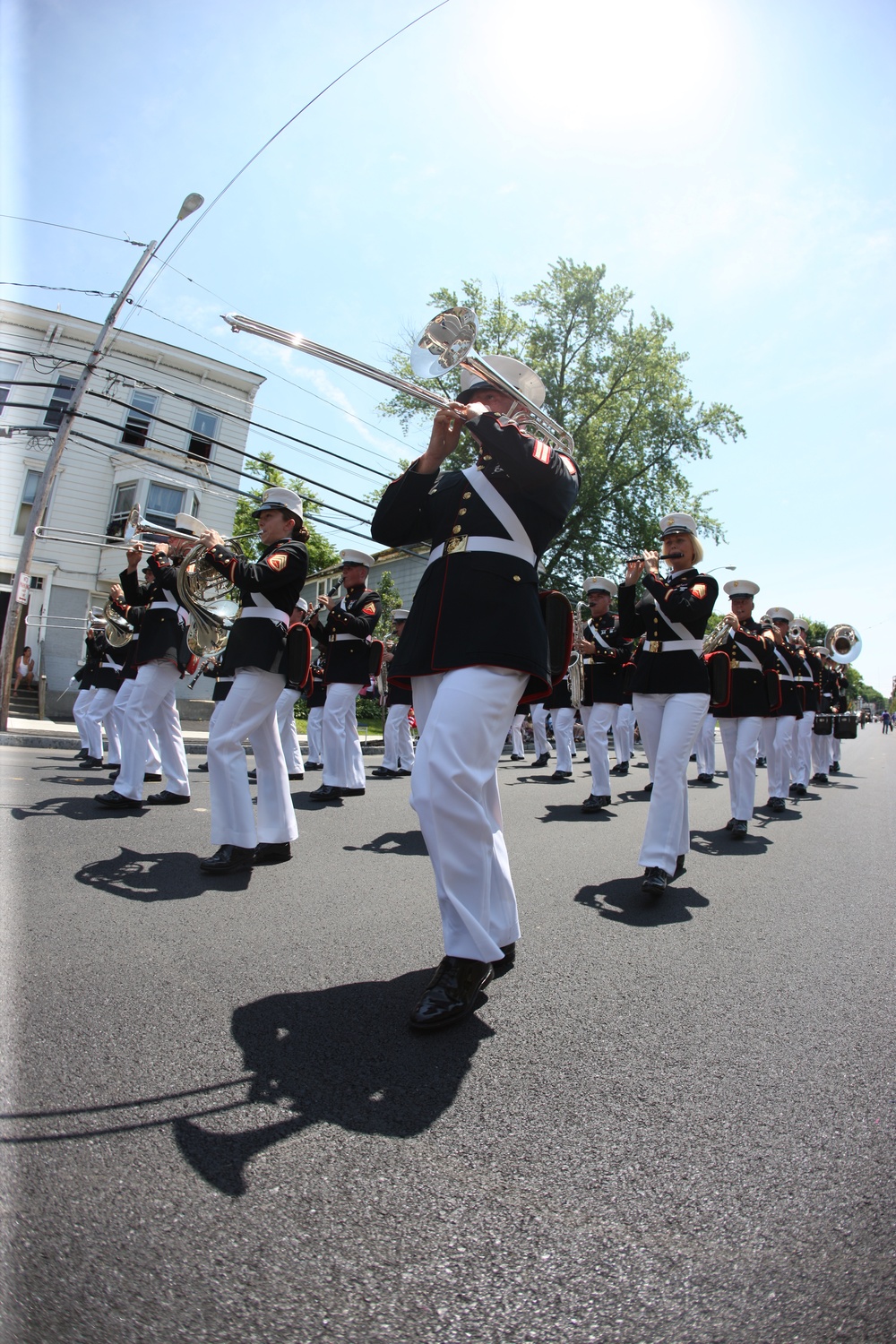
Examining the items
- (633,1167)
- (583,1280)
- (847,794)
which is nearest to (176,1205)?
(583,1280)

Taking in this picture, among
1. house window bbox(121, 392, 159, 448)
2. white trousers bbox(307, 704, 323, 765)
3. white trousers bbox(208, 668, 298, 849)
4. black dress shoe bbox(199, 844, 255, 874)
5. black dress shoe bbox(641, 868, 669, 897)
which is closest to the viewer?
black dress shoe bbox(641, 868, 669, 897)

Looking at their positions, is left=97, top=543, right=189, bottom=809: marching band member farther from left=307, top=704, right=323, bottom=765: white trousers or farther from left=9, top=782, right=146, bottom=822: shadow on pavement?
left=307, top=704, right=323, bottom=765: white trousers

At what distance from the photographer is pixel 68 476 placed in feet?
81.5

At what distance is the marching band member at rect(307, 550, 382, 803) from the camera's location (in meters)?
7.83

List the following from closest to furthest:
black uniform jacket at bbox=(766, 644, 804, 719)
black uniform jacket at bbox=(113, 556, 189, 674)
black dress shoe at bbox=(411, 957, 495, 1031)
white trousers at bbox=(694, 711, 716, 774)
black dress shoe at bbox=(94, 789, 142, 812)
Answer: black dress shoe at bbox=(411, 957, 495, 1031) < black dress shoe at bbox=(94, 789, 142, 812) < black uniform jacket at bbox=(113, 556, 189, 674) < black uniform jacket at bbox=(766, 644, 804, 719) < white trousers at bbox=(694, 711, 716, 774)

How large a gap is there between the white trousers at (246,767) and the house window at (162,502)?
21615 mm

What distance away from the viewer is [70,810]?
6.10 metres

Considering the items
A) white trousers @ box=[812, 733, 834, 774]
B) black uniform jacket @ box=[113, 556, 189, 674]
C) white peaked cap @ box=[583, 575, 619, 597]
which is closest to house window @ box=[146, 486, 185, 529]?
white peaked cap @ box=[583, 575, 619, 597]

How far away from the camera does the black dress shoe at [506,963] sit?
9.88ft

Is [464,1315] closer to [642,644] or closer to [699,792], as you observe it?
[642,644]

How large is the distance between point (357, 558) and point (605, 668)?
320 cm

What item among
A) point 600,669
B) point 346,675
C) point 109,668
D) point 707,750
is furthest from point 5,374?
point 707,750

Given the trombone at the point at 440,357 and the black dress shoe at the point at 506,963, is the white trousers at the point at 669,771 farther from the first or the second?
the trombone at the point at 440,357

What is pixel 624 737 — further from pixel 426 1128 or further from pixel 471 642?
pixel 426 1128
